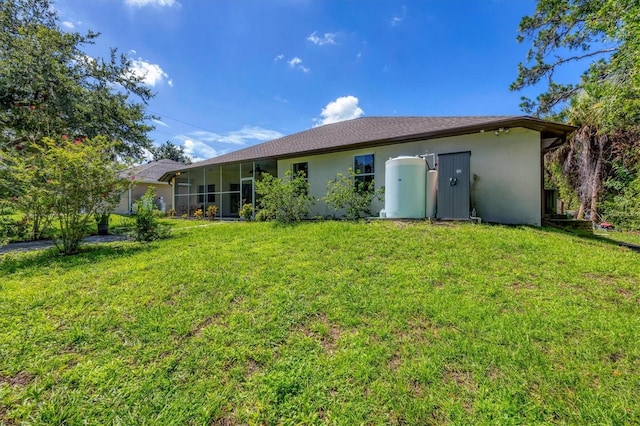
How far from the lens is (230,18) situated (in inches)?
389

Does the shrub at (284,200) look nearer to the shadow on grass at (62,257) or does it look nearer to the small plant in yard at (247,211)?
the small plant in yard at (247,211)

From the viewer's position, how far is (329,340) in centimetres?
285

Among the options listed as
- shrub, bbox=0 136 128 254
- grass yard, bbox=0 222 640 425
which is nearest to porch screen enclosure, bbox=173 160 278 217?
shrub, bbox=0 136 128 254

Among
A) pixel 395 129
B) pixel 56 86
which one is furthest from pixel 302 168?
pixel 56 86

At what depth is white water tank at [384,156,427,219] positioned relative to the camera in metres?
7.84

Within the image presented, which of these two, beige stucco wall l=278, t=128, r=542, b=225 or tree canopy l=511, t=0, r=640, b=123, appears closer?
tree canopy l=511, t=0, r=640, b=123

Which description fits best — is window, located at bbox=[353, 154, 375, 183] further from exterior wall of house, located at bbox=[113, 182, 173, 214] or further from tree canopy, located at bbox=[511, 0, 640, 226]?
exterior wall of house, located at bbox=[113, 182, 173, 214]

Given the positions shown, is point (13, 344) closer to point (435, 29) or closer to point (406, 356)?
point (406, 356)

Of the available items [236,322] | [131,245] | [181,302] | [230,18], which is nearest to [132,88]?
[230,18]

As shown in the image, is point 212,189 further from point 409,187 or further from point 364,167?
point 409,187

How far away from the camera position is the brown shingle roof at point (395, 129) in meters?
7.46

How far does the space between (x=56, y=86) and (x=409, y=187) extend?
41.6 feet

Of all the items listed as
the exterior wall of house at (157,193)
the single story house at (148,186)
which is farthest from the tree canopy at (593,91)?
the exterior wall of house at (157,193)

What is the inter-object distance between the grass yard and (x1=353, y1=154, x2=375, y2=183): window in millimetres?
5852
